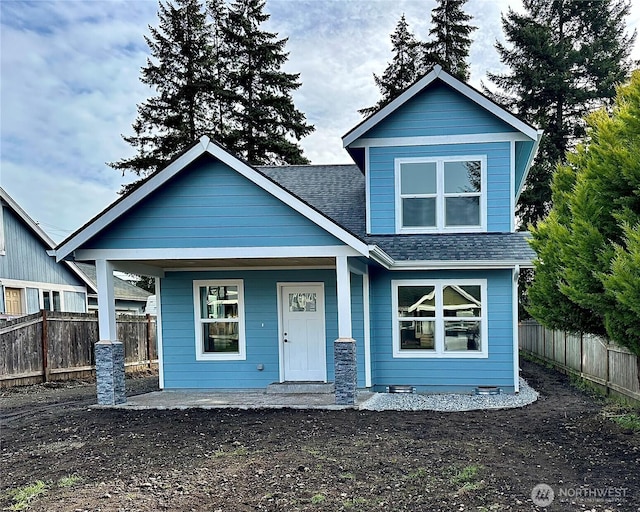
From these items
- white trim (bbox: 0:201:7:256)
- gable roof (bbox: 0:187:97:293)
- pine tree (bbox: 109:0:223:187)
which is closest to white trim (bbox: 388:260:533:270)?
gable roof (bbox: 0:187:97:293)

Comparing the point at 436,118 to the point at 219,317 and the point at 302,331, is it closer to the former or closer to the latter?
the point at 302,331

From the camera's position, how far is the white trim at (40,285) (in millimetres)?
14444

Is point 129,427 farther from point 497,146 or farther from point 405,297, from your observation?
point 497,146

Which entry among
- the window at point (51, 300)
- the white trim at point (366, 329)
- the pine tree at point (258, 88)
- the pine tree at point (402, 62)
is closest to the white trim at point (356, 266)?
the white trim at point (366, 329)

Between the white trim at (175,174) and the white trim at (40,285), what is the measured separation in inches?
352

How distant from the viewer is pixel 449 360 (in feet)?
29.0

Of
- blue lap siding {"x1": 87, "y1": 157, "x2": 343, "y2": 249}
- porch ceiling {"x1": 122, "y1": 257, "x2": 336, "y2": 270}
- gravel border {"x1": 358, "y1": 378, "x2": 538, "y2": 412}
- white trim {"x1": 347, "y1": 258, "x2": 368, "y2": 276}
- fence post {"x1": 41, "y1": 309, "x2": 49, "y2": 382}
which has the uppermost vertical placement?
blue lap siding {"x1": 87, "y1": 157, "x2": 343, "y2": 249}

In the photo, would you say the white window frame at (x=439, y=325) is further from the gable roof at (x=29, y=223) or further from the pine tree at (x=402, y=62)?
the pine tree at (x=402, y=62)

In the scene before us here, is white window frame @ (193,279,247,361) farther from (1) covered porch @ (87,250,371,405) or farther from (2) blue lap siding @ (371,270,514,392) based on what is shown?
(2) blue lap siding @ (371,270,514,392)

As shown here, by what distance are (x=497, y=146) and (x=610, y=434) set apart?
5432 millimetres

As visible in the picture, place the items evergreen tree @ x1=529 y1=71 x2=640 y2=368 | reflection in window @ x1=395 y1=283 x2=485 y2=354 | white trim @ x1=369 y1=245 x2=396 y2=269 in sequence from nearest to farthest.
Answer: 1. evergreen tree @ x1=529 y1=71 x2=640 y2=368
2. white trim @ x1=369 y1=245 x2=396 y2=269
3. reflection in window @ x1=395 y1=283 x2=485 y2=354

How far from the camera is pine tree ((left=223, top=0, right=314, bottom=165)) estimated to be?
914 inches

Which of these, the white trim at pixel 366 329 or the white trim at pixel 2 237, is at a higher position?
the white trim at pixel 2 237

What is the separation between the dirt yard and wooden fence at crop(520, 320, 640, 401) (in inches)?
34.4
